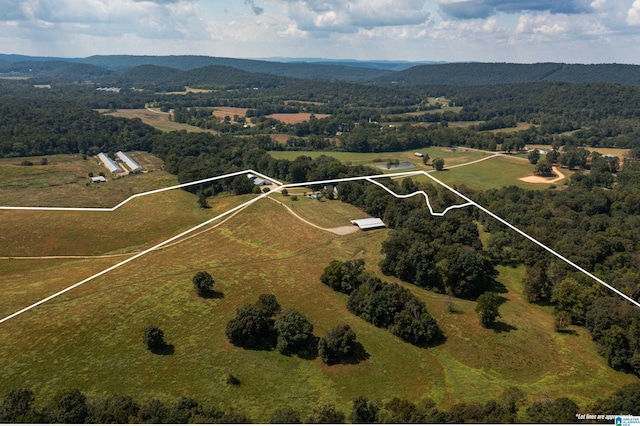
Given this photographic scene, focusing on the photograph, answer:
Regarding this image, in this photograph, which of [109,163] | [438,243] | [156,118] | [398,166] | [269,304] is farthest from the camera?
[156,118]

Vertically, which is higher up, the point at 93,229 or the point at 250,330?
the point at 93,229

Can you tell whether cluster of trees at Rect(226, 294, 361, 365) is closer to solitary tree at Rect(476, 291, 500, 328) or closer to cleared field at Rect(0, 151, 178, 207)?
solitary tree at Rect(476, 291, 500, 328)

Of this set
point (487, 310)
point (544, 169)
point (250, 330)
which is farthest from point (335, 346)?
point (544, 169)

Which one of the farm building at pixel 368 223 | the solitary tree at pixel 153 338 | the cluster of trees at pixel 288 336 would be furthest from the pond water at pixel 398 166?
the solitary tree at pixel 153 338

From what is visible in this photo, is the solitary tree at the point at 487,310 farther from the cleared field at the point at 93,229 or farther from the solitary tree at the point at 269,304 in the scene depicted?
the cleared field at the point at 93,229

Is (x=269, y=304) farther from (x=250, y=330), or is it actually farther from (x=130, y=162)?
(x=130, y=162)

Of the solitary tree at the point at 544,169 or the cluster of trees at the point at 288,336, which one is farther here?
the solitary tree at the point at 544,169
